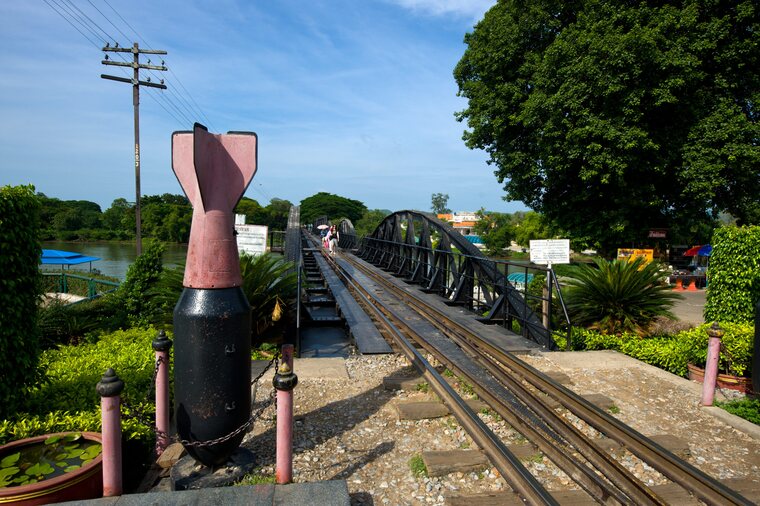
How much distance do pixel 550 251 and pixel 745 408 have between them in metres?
3.60

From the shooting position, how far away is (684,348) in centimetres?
674

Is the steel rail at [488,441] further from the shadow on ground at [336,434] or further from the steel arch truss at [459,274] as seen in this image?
the steel arch truss at [459,274]

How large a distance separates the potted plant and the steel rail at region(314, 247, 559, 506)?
2713 mm

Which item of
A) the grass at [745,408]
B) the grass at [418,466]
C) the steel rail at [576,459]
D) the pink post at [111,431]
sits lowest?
the grass at [745,408]

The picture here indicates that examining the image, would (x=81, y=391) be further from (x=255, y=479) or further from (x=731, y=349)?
(x=731, y=349)

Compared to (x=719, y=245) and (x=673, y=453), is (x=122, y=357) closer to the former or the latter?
(x=673, y=453)

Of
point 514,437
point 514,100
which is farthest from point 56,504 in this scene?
point 514,100

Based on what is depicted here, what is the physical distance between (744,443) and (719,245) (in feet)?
16.4

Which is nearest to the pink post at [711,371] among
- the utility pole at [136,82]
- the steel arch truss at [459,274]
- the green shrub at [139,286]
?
the steel arch truss at [459,274]

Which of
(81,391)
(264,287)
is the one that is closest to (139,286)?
(264,287)

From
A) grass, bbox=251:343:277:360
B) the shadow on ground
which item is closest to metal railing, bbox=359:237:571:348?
the shadow on ground

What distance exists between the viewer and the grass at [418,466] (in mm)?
3408

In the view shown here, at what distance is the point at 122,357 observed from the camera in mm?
5121

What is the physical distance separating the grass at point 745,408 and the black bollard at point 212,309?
201 inches
